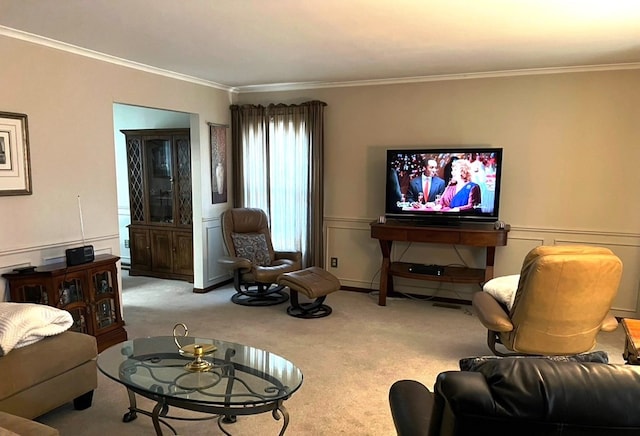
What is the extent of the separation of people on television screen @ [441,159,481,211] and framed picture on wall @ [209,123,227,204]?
2.70 m

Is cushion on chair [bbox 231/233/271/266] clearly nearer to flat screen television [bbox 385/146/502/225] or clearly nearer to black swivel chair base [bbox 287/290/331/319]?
black swivel chair base [bbox 287/290/331/319]

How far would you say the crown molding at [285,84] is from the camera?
11.3 ft

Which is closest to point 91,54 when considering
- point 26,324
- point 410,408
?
point 26,324

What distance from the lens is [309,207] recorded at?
5.39 m

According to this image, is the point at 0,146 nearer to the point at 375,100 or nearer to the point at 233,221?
the point at 233,221

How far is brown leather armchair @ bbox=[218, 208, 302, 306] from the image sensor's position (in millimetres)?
4754

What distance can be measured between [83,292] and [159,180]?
2726 mm

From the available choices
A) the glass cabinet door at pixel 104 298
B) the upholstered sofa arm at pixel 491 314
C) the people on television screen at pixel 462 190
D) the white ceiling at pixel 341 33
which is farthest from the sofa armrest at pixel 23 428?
the people on television screen at pixel 462 190

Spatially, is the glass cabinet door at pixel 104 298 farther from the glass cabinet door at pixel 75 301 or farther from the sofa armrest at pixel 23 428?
the sofa armrest at pixel 23 428

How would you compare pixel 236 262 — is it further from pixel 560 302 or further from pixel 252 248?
pixel 560 302

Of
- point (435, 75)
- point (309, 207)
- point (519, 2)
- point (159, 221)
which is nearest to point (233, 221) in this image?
point (309, 207)

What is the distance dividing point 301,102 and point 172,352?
3662 mm

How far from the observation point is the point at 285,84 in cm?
543

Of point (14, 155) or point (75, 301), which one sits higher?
point (14, 155)
